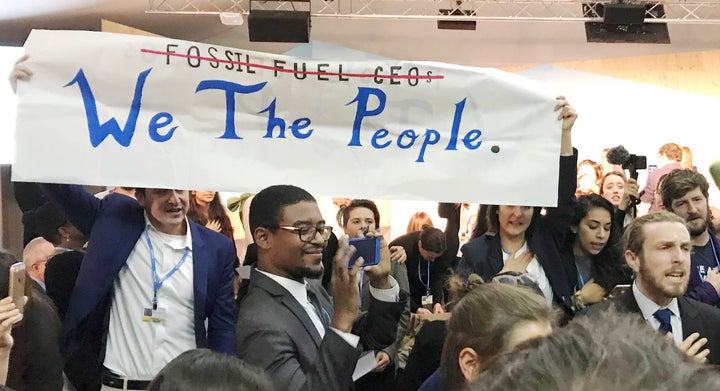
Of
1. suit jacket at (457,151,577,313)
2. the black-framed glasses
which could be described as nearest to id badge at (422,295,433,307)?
suit jacket at (457,151,577,313)

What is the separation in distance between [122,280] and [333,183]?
771mm

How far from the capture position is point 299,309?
2.48 metres

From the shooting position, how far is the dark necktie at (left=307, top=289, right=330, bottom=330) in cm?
270

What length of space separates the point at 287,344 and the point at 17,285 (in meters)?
0.79

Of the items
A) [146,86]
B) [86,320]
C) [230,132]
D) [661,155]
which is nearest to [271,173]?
[230,132]

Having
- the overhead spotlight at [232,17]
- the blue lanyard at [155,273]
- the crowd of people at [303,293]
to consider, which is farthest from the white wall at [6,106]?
the blue lanyard at [155,273]

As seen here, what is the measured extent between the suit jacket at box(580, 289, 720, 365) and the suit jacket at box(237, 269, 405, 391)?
1035 mm

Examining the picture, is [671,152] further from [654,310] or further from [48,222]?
[48,222]

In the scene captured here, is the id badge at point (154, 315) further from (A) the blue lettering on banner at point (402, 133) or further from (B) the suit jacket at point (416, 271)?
(B) the suit jacket at point (416, 271)

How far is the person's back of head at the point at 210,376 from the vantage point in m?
1.49

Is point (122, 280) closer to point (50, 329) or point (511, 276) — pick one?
point (50, 329)

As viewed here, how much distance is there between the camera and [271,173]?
304 cm

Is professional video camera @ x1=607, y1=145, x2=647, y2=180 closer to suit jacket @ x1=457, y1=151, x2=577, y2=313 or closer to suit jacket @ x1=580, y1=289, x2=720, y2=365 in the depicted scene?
suit jacket @ x1=457, y1=151, x2=577, y2=313

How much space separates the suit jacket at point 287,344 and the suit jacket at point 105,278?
0.48 metres
